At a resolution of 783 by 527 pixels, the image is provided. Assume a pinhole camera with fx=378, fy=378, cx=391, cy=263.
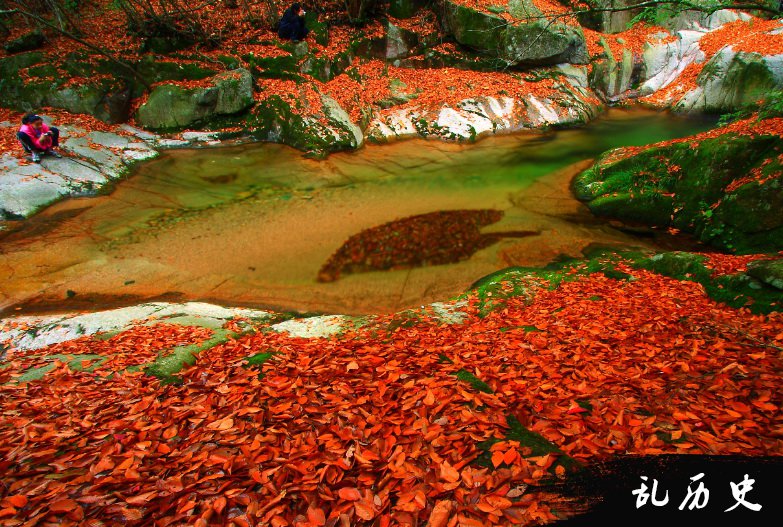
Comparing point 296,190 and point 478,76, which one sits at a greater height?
point 478,76

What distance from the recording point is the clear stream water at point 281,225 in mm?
6730

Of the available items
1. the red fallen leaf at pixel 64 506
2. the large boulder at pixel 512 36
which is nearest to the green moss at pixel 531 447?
the red fallen leaf at pixel 64 506

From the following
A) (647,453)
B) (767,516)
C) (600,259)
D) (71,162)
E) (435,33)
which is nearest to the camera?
(767,516)

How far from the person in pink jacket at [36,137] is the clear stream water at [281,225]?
5.87ft

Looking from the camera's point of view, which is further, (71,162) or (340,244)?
(71,162)

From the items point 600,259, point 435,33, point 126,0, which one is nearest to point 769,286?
point 600,259

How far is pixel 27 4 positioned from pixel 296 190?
13412mm

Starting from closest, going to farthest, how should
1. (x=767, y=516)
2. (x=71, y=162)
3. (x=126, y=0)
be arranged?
1. (x=767, y=516)
2. (x=71, y=162)
3. (x=126, y=0)

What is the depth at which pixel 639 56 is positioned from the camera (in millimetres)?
19234

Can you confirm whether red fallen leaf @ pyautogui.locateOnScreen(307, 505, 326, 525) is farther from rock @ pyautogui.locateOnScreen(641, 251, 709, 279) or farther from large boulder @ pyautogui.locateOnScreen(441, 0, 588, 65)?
large boulder @ pyautogui.locateOnScreen(441, 0, 588, 65)

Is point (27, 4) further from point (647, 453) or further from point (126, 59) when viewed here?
point (647, 453)

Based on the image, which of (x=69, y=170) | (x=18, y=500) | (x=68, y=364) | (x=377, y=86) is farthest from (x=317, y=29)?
(x=18, y=500)

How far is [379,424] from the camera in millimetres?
2615

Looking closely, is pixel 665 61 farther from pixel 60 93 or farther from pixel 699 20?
pixel 60 93
